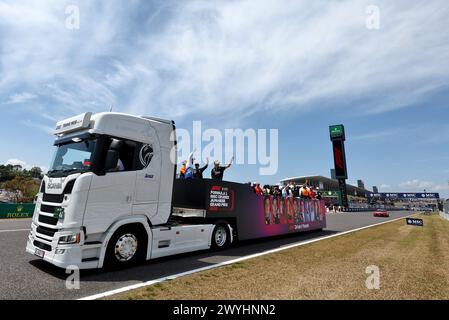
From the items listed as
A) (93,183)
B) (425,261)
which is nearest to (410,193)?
(425,261)

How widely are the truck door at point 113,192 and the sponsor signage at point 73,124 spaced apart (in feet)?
2.31

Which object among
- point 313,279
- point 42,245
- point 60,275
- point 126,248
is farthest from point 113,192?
point 313,279

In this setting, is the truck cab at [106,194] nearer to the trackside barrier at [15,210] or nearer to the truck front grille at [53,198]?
the truck front grille at [53,198]

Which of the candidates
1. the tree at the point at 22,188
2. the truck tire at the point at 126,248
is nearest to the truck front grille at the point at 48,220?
the truck tire at the point at 126,248

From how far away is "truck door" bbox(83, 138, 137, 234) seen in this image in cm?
521

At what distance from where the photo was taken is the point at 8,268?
536 cm

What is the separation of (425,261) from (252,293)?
5.72 m

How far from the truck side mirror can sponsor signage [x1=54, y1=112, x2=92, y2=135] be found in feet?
2.85

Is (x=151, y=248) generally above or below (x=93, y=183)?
below

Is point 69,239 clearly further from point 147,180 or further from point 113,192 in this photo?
point 147,180

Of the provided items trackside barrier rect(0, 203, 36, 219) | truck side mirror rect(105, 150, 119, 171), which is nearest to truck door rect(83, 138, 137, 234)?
truck side mirror rect(105, 150, 119, 171)

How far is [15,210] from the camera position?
66.5 ft
